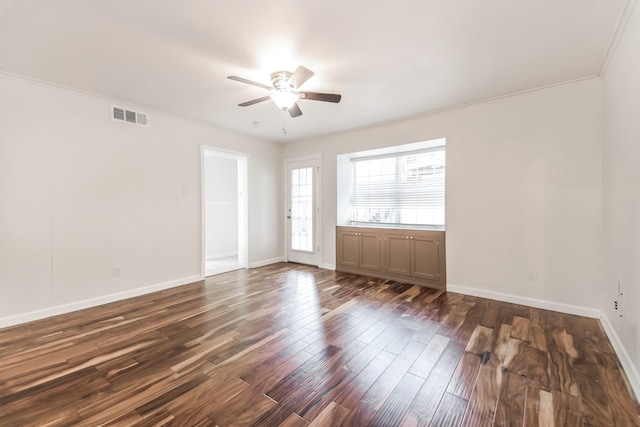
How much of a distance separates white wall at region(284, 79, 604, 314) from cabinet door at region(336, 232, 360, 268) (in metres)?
1.60

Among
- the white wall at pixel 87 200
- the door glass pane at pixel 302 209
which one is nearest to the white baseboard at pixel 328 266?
the door glass pane at pixel 302 209

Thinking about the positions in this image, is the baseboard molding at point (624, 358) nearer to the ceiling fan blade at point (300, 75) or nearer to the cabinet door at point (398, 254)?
the cabinet door at point (398, 254)

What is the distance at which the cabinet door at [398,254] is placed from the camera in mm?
4449

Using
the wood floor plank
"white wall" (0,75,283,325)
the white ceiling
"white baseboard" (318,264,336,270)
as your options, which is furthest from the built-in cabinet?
"white wall" (0,75,283,325)

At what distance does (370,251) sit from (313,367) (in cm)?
296

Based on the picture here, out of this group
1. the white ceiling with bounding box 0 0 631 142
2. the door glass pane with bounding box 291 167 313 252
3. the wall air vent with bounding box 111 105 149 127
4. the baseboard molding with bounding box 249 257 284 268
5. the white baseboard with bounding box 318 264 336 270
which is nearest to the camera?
the white ceiling with bounding box 0 0 631 142

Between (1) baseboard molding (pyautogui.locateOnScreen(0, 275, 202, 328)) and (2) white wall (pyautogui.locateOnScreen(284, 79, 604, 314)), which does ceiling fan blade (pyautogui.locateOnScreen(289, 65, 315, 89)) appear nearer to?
(2) white wall (pyautogui.locateOnScreen(284, 79, 604, 314))

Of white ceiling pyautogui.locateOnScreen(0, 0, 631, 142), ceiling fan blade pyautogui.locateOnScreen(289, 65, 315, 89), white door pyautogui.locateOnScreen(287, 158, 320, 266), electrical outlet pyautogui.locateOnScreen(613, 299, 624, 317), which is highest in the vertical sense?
white ceiling pyautogui.locateOnScreen(0, 0, 631, 142)

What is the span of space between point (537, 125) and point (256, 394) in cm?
407

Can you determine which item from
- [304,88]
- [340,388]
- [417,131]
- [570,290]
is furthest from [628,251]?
[304,88]

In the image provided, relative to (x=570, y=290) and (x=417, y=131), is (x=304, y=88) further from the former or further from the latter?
(x=570, y=290)

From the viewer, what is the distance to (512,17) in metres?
2.04

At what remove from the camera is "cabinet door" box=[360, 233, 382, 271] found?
4.78m

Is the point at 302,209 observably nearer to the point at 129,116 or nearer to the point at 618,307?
the point at 129,116
